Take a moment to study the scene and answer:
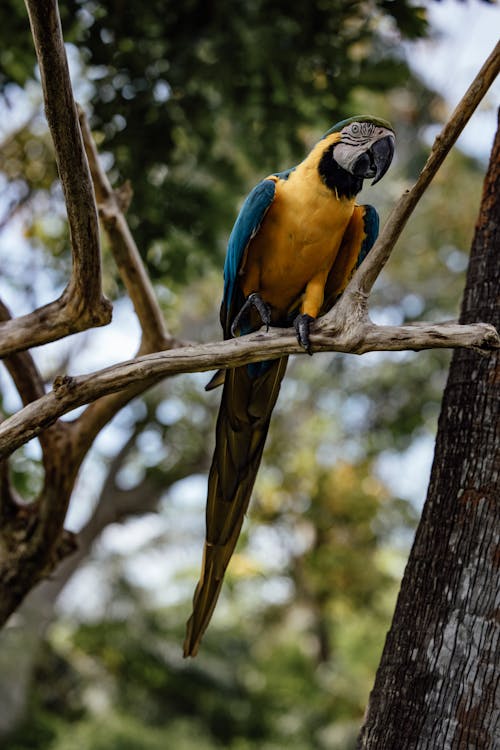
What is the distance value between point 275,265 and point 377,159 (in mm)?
412

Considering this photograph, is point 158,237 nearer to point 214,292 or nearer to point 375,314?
point 214,292

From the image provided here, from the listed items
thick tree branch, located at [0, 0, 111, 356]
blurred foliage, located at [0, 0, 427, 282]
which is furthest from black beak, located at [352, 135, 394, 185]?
blurred foliage, located at [0, 0, 427, 282]

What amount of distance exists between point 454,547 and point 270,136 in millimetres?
2296

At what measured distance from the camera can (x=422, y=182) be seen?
5.31 feet

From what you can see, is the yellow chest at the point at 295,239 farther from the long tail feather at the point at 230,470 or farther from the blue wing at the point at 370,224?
the long tail feather at the point at 230,470

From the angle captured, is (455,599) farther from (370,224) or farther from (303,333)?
(370,224)

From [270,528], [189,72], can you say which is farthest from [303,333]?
[270,528]

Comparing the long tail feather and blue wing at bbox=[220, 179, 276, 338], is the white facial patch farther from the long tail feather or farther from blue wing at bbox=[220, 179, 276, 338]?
the long tail feather

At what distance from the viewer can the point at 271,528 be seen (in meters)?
7.63

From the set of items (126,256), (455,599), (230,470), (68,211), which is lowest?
(455,599)

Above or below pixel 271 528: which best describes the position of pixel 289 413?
above

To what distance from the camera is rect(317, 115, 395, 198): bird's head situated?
189cm

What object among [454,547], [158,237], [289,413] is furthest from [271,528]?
[454,547]

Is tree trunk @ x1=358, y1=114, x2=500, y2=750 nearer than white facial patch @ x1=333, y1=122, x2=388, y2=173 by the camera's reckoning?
Yes
